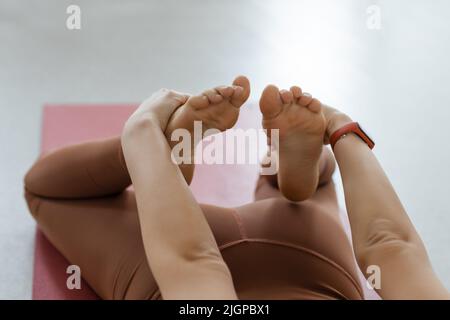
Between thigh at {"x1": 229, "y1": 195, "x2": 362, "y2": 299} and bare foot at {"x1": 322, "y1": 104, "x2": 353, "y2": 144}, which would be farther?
bare foot at {"x1": 322, "y1": 104, "x2": 353, "y2": 144}

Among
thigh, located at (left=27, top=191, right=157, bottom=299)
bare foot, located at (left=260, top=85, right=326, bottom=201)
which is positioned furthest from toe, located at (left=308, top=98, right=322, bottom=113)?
thigh, located at (left=27, top=191, right=157, bottom=299)

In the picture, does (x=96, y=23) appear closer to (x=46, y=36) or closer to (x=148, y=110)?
(x=46, y=36)

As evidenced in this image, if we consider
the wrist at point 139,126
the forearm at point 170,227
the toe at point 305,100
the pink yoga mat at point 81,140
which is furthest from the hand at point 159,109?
the pink yoga mat at point 81,140

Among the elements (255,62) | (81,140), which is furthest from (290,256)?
(255,62)

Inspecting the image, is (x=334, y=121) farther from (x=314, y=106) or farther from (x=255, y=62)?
(x=255, y=62)

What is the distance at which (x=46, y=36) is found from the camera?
2.01 metres

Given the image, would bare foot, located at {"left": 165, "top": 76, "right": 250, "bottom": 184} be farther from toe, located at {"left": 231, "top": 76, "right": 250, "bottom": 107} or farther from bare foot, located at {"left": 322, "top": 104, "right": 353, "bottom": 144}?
bare foot, located at {"left": 322, "top": 104, "right": 353, "bottom": 144}

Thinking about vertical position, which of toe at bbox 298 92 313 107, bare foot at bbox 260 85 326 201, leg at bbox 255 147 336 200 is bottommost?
leg at bbox 255 147 336 200

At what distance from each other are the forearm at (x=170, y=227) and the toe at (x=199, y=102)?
14cm

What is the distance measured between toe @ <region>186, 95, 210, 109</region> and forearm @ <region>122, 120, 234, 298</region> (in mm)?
144

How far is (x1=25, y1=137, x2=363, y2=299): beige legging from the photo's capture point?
1.05m

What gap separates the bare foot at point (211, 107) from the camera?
3.54 feet

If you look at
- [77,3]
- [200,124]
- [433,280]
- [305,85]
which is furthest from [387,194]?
[77,3]

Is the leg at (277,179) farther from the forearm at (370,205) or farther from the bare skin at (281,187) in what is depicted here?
the forearm at (370,205)
